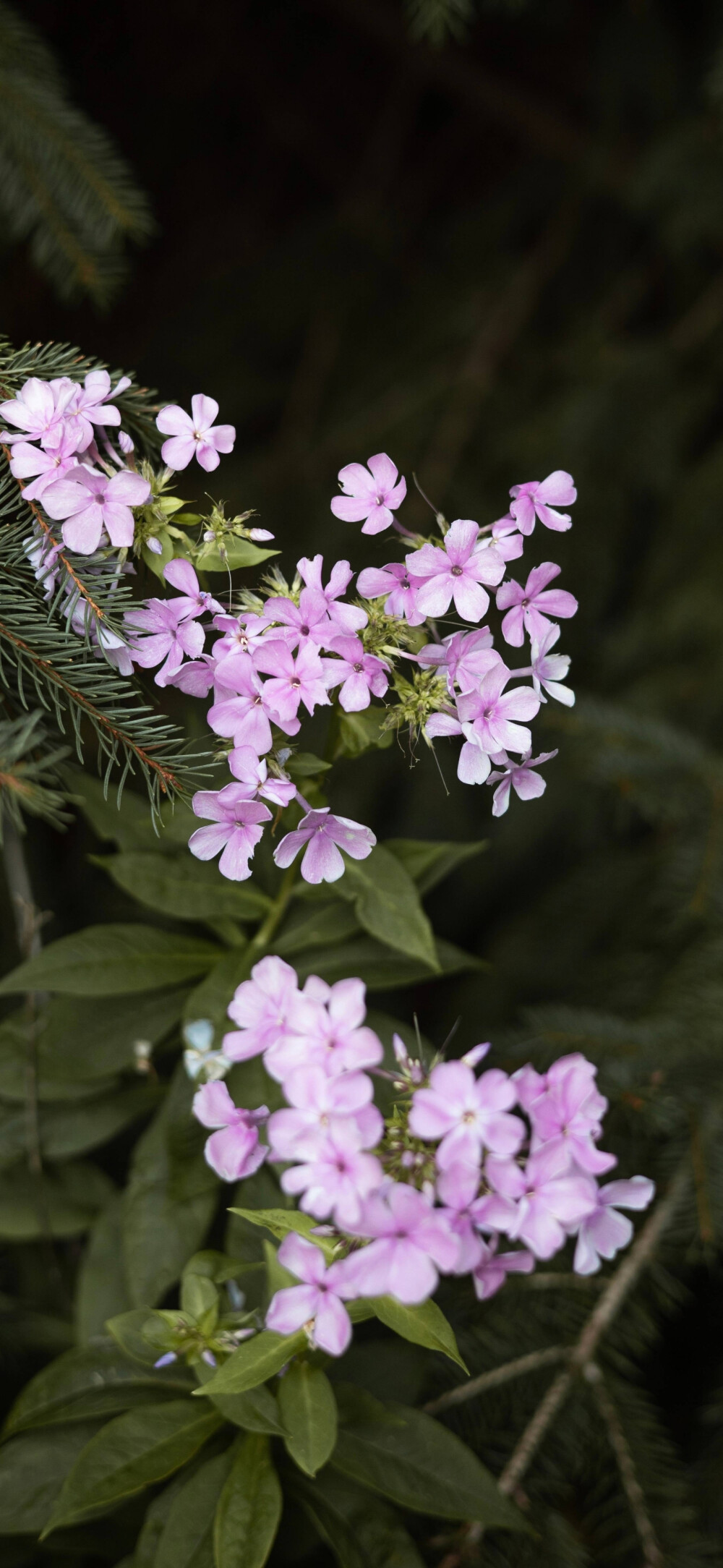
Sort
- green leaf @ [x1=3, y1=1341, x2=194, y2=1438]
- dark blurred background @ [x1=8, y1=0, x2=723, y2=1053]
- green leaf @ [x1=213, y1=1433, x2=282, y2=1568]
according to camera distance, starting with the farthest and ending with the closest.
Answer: dark blurred background @ [x1=8, y1=0, x2=723, y2=1053]
green leaf @ [x1=3, y1=1341, x2=194, y2=1438]
green leaf @ [x1=213, y1=1433, x2=282, y2=1568]

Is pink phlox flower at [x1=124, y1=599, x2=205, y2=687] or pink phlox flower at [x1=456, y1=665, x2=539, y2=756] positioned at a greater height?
pink phlox flower at [x1=456, y1=665, x2=539, y2=756]

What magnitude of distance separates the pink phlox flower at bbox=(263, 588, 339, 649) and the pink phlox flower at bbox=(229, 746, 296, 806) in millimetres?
67

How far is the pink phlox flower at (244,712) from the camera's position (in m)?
0.58

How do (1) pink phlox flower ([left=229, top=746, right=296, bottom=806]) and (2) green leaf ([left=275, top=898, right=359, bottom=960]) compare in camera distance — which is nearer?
(1) pink phlox flower ([left=229, top=746, right=296, bottom=806])

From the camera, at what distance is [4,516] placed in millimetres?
662

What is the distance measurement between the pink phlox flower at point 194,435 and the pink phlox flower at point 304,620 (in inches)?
4.4

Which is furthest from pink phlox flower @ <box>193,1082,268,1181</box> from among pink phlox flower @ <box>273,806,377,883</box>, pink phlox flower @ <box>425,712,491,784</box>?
pink phlox flower @ <box>425,712,491,784</box>

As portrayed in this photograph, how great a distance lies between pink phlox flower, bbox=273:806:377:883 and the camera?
613mm

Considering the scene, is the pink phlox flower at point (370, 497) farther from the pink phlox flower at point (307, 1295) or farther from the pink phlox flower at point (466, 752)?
the pink phlox flower at point (307, 1295)

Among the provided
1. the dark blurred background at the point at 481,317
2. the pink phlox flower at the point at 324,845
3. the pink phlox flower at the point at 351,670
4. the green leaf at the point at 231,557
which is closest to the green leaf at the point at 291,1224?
the pink phlox flower at the point at 324,845

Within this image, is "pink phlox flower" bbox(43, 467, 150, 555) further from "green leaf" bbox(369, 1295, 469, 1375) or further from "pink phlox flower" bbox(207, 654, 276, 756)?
"green leaf" bbox(369, 1295, 469, 1375)

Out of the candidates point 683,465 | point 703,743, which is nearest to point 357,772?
point 703,743

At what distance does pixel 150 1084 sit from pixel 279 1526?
1.31ft

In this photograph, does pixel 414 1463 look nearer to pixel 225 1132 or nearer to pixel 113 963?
pixel 225 1132
